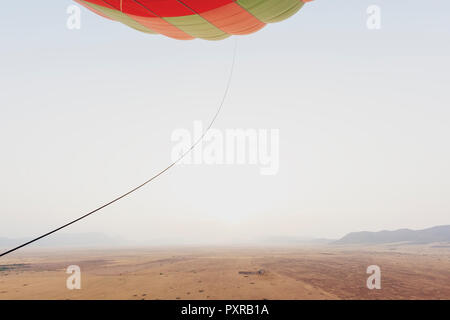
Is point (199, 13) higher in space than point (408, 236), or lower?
higher

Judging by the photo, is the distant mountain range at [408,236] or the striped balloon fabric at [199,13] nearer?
the striped balloon fabric at [199,13]

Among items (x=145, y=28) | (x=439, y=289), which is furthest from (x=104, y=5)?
(x=439, y=289)

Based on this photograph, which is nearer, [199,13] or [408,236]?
[199,13]

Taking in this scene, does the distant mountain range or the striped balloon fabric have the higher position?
the striped balloon fabric

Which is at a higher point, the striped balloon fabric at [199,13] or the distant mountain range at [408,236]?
the striped balloon fabric at [199,13]

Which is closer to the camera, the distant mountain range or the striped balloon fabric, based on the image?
the striped balloon fabric
